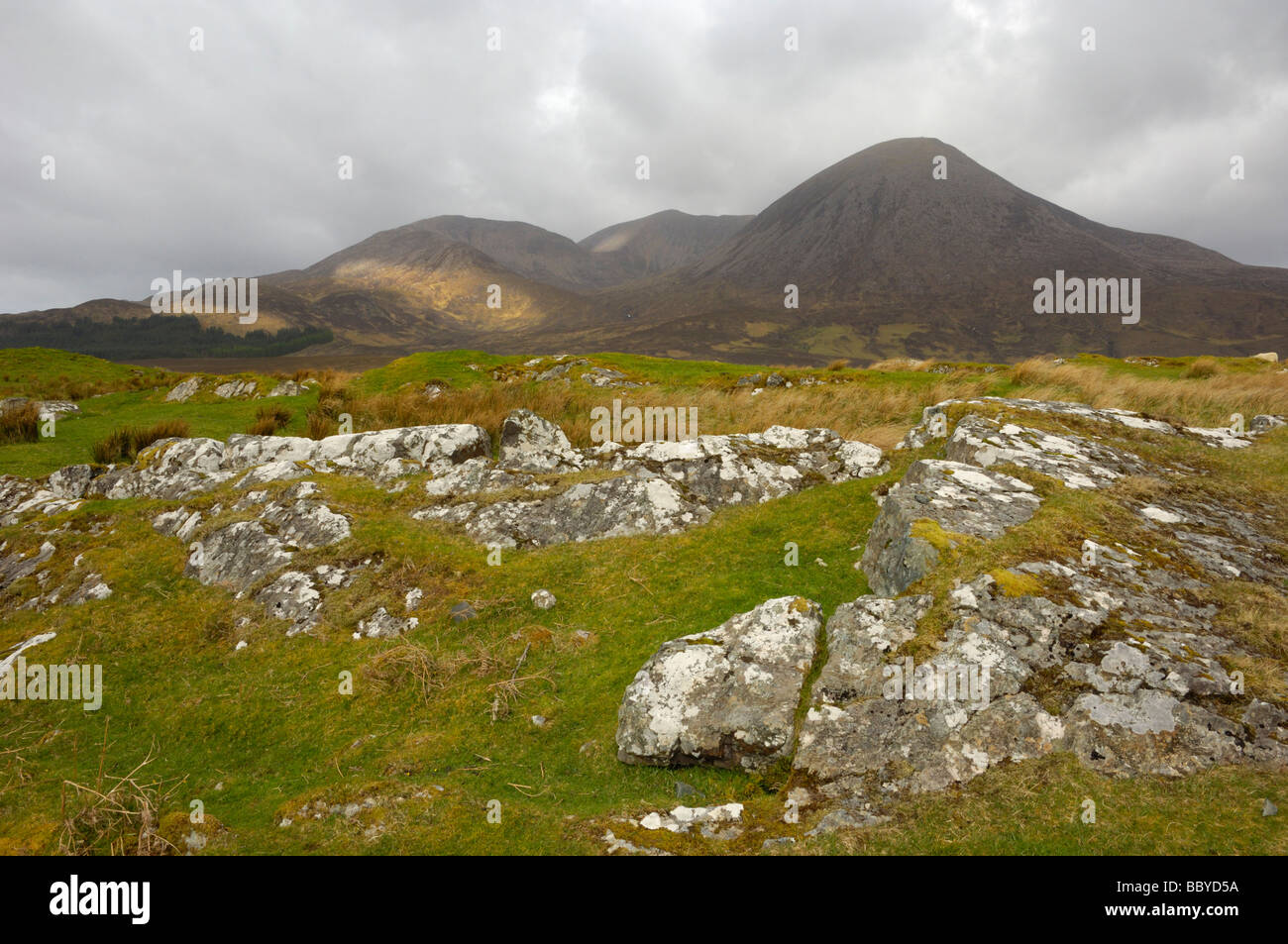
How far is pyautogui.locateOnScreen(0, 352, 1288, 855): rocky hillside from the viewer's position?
5.71 m

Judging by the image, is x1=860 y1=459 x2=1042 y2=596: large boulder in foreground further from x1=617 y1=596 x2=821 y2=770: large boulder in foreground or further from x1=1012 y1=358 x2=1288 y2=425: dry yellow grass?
x1=1012 y1=358 x2=1288 y2=425: dry yellow grass

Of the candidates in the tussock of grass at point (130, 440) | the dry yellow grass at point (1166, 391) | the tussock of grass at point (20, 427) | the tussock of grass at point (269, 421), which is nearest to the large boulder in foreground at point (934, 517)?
the dry yellow grass at point (1166, 391)

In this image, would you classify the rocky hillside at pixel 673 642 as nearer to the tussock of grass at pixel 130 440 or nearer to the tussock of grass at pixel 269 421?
the tussock of grass at pixel 130 440

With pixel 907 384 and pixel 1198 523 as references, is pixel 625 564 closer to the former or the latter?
pixel 1198 523

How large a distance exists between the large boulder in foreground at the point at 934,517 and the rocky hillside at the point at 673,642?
70mm

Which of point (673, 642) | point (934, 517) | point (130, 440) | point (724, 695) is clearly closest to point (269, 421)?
point (130, 440)

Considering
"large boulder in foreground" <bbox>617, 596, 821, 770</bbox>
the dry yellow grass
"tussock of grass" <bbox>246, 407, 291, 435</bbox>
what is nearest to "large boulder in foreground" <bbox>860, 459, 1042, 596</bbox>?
"large boulder in foreground" <bbox>617, 596, 821, 770</bbox>

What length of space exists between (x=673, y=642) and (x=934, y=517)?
4.87m

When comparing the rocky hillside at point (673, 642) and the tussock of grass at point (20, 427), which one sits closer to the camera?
the rocky hillside at point (673, 642)

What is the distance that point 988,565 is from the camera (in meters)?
7.90

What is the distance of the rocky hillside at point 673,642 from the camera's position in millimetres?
5707

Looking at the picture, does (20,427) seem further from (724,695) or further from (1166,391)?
(1166,391)

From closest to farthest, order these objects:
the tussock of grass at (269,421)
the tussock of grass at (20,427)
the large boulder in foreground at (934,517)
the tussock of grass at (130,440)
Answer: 1. the large boulder in foreground at (934,517)
2. the tussock of grass at (130,440)
3. the tussock of grass at (20,427)
4. the tussock of grass at (269,421)

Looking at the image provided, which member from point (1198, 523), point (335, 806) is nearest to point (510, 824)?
point (335, 806)
